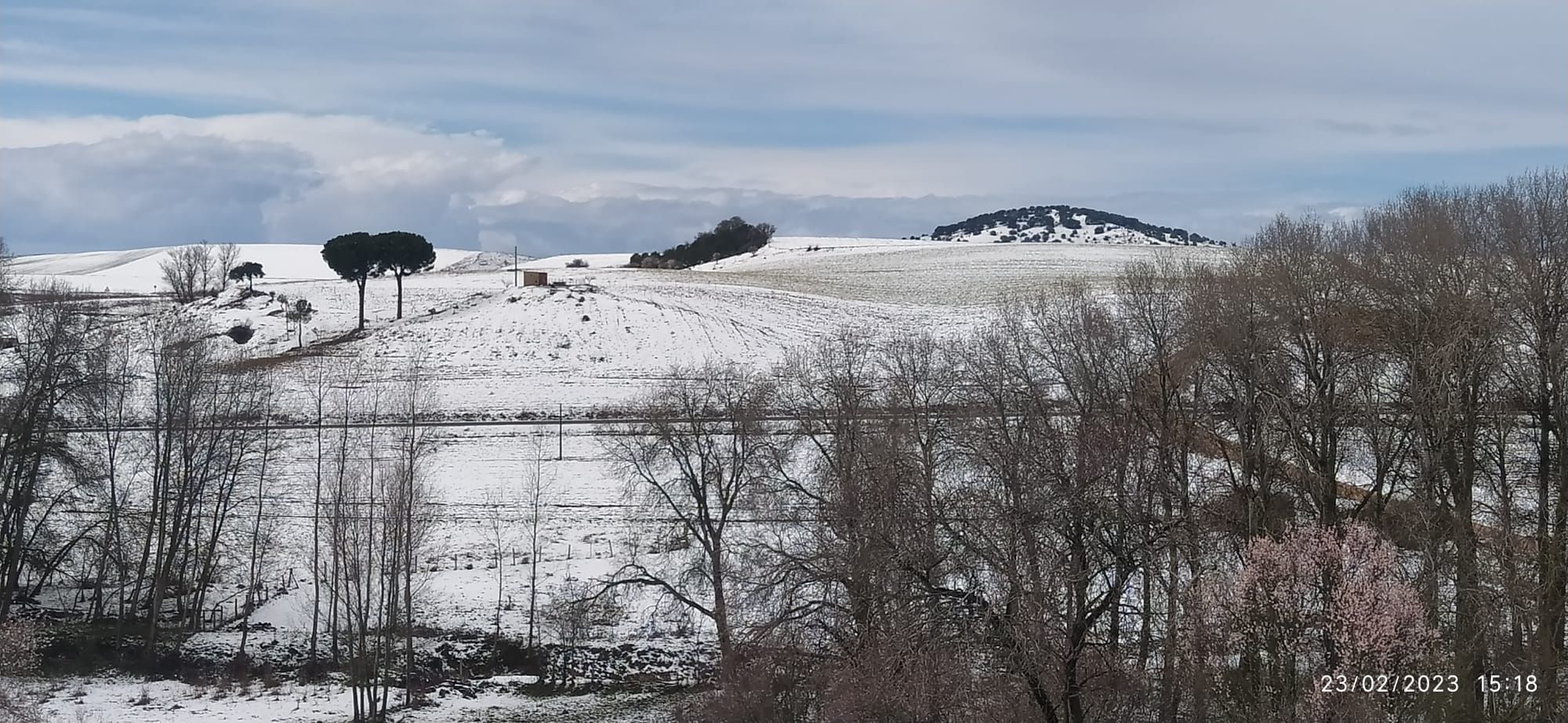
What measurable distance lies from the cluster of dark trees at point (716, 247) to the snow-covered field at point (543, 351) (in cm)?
570

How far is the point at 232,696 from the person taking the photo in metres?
30.1

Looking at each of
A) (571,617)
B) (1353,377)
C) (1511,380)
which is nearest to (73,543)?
(571,617)

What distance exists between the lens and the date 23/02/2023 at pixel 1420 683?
53.4 ft

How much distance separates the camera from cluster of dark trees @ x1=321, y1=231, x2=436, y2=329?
77125 mm

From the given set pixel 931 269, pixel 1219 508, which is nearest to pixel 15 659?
pixel 1219 508

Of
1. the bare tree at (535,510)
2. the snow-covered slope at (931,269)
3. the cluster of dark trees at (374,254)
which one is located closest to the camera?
the bare tree at (535,510)

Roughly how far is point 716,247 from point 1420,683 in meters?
116

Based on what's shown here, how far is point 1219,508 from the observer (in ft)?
79.3

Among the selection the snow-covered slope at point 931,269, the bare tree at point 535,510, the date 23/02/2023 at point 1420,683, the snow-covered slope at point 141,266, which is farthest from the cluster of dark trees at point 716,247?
the date 23/02/2023 at point 1420,683

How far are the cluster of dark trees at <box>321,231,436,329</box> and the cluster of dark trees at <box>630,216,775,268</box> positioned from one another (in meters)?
40.6

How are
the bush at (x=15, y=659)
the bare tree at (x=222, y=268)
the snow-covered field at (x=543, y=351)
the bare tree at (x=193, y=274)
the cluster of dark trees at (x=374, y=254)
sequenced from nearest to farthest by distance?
the bush at (x=15, y=659) < the snow-covered field at (x=543, y=351) < the cluster of dark trees at (x=374, y=254) < the bare tree at (x=193, y=274) < the bare tree at (x=222, y=268)

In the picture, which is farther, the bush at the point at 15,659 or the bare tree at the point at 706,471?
the bare tree at the point at 706,471

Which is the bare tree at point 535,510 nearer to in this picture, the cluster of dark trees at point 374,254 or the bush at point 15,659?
the bush at point 15,659

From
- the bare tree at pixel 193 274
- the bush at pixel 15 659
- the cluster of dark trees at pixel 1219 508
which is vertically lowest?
the bush at pixel 15 659
